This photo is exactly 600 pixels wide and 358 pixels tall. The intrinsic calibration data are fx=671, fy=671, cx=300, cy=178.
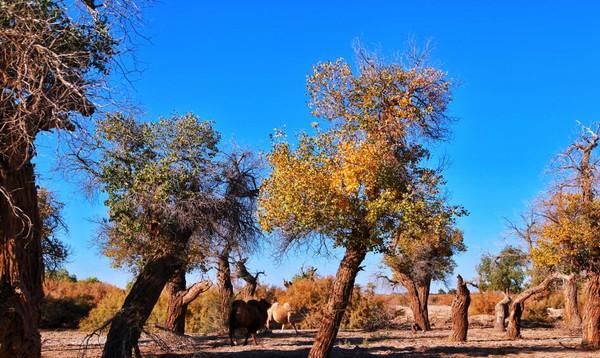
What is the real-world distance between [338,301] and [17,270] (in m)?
7.52

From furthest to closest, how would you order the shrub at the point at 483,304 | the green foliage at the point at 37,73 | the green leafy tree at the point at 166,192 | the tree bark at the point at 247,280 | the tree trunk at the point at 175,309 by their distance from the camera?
the shrub at the point at 483,304 → the tree bark at the point at 247,280 → the tree trunk at the point at 175,309 → the green leafy tree at the point at 166,192 → the green foliage at the point at 37,73

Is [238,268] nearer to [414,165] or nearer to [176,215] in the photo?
[176,215]

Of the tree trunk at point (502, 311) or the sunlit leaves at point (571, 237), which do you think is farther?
the tree trunk at point (502, 311)

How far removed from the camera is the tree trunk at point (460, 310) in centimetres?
2259

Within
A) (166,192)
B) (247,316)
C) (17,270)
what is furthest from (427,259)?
(17,270)

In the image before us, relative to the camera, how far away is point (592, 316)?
20.2 metres

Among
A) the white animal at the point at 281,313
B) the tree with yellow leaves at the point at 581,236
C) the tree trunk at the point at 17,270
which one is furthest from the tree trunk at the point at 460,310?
the tree trunk at the point at 17,270

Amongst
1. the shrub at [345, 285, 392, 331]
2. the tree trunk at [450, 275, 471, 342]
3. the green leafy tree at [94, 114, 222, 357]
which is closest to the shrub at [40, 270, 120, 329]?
the shrub at [345, 285, 392, 331]

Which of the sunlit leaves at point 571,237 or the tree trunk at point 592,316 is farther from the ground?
the sunlit leaves at point 571,237

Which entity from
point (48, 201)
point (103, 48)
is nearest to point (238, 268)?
point (48, 201)

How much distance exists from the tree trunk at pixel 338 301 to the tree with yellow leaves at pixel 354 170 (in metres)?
0.02

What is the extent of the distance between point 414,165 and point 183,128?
254 inches

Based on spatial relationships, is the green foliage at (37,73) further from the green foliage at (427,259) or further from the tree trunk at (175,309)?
the green foliage at (427,259)

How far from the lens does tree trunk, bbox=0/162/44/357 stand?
8695mm
